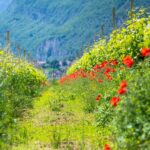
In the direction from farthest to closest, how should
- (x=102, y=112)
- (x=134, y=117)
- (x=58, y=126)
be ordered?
(x=58, y=126) < (x=102, y=112) < (x=134, y=117)

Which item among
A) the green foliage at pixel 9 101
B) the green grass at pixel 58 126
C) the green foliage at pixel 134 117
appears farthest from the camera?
the green grass at pixel 58 126

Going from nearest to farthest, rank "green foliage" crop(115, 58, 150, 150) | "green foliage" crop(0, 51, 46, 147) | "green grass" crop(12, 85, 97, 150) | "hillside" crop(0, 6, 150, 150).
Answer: "green foliage" crop(115, 58, 150, 150) < "hillside" crop(0, 6, 150, 150) < "green foliage" crop(0, 51, 46, 147) < "green grass" crop(12, 85, 97, 150)

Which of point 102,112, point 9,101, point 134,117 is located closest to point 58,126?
point 102,112

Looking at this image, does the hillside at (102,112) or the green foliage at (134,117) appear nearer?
the green foliage at (134,117)

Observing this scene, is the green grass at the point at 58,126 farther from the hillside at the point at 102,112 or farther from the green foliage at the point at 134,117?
the green foliage at the point at 134,117

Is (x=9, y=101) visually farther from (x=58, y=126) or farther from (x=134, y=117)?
(x=134, y=117)

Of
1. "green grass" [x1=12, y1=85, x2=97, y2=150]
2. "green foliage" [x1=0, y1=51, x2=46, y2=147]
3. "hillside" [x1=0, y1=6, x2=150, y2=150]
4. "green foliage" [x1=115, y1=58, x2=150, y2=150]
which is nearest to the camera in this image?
"green foliage" [x1=115, y1=58, x2=150, y2=150]

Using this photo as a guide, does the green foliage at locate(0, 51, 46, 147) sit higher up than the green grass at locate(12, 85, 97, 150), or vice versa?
the green foliage at locate(0, 51, 46, 147)

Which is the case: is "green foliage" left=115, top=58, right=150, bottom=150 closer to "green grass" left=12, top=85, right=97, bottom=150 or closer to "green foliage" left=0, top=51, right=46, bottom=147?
"green foliage" left=0, top=51, right=46, bottom=147

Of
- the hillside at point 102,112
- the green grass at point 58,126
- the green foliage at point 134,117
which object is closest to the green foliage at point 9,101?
the hillside at point 102,112

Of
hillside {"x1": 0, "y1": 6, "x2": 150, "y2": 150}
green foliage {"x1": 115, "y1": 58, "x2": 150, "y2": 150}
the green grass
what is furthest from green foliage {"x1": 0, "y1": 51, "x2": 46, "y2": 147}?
green foliage {"x1": 115, "y1": 58, "x2": 150, "y2": 150}

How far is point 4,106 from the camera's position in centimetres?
1262

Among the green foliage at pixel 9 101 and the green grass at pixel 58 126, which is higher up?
the green foliage at pixel 9 101

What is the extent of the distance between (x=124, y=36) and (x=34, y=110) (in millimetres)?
8134
